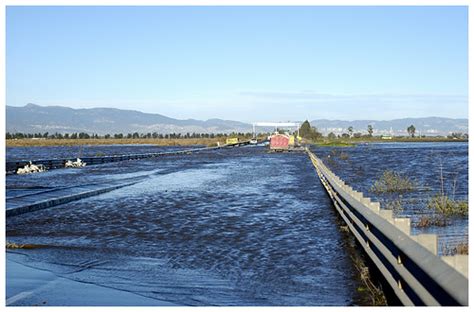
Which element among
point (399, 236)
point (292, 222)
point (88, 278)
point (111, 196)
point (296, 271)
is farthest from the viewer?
point (111, 196)

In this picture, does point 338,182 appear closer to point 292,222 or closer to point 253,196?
point 292,222

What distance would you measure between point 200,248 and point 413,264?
19.5 ft

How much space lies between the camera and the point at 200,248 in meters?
11.5

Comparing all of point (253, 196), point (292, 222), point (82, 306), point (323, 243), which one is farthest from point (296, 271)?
point (253, 196)

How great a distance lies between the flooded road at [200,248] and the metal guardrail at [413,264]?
720 mm

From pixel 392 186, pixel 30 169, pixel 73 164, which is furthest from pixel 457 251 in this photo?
pixel 73 164

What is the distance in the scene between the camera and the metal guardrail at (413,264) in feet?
16.1

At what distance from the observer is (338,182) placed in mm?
14875

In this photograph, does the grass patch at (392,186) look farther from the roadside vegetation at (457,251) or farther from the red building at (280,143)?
the red building at (280,143)

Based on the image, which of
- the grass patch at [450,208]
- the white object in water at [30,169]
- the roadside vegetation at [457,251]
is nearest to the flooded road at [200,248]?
the roadside vegetation at [457,251]

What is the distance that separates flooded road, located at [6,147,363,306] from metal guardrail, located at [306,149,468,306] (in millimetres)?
720

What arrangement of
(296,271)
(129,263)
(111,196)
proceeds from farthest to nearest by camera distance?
1. (111,196)
2. (129,263)
3. (296,271)

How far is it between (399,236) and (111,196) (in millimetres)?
15321

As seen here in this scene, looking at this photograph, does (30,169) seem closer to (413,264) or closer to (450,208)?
(450,208)
